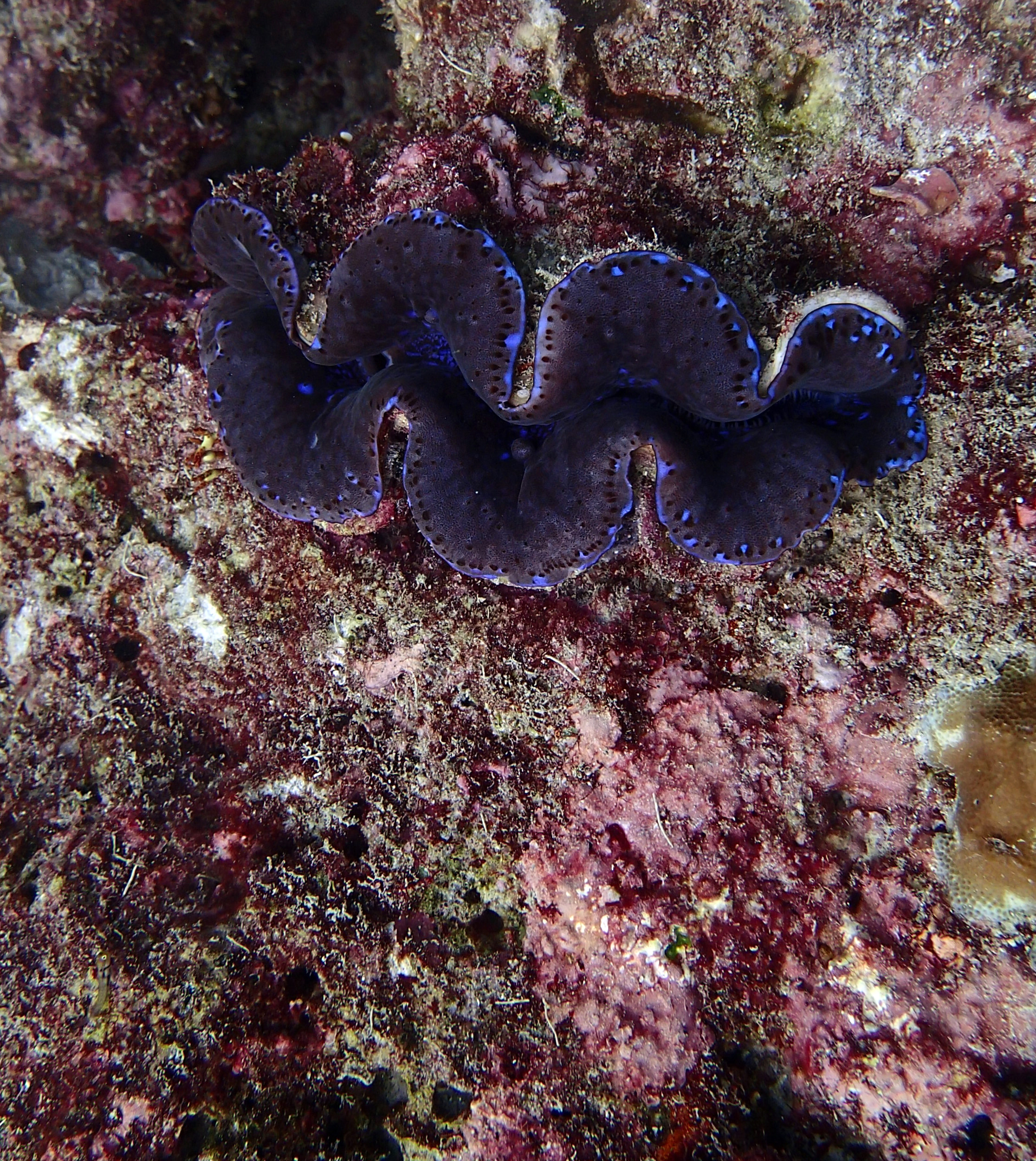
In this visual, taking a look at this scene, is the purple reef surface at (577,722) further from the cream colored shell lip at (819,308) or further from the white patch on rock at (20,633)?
the white patch on rock at (20,633)

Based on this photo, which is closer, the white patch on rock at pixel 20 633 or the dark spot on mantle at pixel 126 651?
the dark spot on mantle at pixel 126 651

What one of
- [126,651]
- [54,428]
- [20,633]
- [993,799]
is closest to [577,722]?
[993,799]

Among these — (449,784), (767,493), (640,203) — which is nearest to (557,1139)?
(449,784)

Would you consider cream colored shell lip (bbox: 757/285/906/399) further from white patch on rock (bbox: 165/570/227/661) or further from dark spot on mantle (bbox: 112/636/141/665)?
dark spot on mantle (bbox: 112/636/141/665)

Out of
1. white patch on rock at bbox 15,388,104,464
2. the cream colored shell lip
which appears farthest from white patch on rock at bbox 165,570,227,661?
the cream colored shell lip

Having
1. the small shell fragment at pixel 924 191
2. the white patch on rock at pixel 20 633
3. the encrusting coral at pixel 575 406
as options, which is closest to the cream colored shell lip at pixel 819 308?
the encrusting coral at pixel 575 406

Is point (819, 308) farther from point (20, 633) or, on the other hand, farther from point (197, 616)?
point (20, 633)
